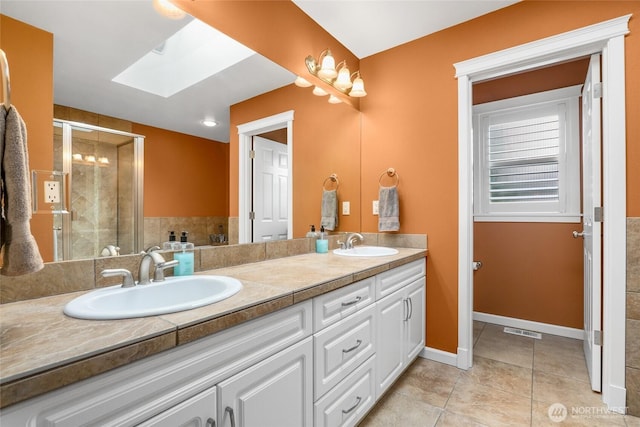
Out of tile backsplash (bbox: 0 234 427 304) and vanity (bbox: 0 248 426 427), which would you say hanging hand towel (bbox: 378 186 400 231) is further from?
tile backsplash (bbox: 0 234 427 304)

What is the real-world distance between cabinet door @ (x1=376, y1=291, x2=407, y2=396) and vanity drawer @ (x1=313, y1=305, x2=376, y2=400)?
10cm

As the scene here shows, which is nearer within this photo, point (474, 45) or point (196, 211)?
point (196, 211)

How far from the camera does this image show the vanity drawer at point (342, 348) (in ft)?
3.90

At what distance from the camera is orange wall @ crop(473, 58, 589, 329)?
8.49ft

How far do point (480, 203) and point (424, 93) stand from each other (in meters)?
1.38

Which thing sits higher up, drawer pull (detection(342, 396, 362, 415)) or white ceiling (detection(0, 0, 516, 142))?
white ceiling (detection(0, 0, 516, 142))

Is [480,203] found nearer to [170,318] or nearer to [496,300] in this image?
[496,300]

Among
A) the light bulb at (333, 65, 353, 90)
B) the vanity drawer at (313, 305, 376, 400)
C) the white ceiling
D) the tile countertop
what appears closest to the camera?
the tile countertop

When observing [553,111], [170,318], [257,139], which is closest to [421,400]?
[170,318]

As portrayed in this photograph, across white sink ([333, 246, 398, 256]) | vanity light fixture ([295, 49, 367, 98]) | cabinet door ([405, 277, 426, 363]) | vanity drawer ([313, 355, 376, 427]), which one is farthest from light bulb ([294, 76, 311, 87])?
vanity drawer ([313, 355, 376, 427])

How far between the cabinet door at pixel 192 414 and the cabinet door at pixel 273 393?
0.03 m

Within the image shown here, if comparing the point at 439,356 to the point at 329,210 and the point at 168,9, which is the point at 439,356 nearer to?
the point at 329,210

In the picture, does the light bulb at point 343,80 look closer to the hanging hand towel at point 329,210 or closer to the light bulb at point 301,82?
the light bulb at point 301,82

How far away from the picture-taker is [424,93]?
2.29 metres
